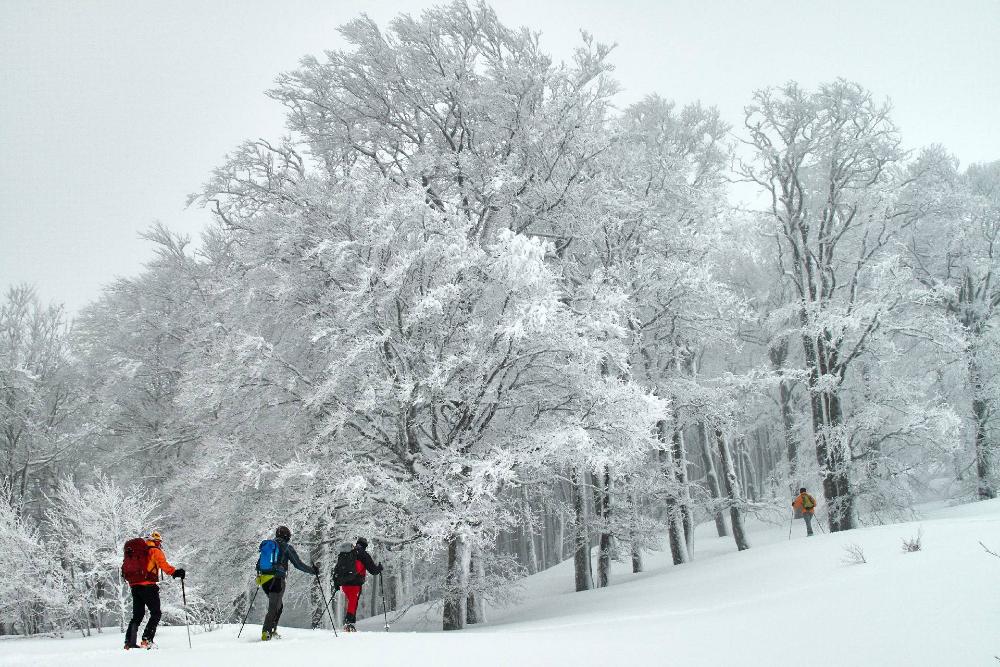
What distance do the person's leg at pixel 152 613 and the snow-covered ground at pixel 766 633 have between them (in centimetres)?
35

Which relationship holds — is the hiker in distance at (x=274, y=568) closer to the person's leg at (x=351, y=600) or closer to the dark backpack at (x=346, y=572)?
the dark backpack at (x=346, y=572)

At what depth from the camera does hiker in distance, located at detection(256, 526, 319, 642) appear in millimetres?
7535

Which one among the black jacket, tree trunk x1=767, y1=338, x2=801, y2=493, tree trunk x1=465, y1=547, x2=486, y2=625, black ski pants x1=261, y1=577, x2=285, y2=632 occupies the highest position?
tree trunk x1=767, y1=338, x2=801, y2=493

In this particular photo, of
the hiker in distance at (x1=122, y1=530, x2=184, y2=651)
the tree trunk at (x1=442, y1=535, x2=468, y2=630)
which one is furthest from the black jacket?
the tree trunk at (x1=442, y1=535, x2=468, y2=630)

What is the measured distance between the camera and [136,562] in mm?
7297

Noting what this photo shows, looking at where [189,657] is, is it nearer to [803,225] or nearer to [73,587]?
[73,587]

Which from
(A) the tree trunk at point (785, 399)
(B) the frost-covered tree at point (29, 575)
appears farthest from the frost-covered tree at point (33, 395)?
(A) the tree trunk at point (785, 399)

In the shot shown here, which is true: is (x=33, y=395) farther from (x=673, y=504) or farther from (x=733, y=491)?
(x=733, y=491)

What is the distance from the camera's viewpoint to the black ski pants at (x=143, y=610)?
23.3 feet

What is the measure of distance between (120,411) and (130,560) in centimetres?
1351

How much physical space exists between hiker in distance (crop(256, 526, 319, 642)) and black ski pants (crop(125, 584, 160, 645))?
112cm

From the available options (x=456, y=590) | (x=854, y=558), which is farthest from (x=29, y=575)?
(x=854, y=558)

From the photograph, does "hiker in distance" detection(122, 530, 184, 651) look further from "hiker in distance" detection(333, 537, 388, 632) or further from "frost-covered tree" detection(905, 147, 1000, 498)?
"frost-covered tree" detection(905, 147, 1000, 498)

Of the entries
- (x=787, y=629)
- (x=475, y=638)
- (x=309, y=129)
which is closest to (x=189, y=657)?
(x=475, y=638)
